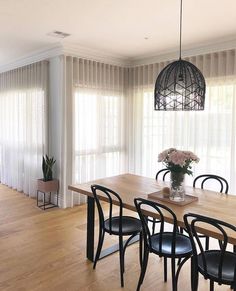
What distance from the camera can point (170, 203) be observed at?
98.8 inches

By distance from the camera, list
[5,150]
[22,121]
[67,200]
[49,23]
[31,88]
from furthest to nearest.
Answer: [5,150]
[22,121]
[31,88]
[67,200]
[49,23]

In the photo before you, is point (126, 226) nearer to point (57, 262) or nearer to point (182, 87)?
point (57, 262)

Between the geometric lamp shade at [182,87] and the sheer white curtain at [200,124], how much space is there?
1.81 m

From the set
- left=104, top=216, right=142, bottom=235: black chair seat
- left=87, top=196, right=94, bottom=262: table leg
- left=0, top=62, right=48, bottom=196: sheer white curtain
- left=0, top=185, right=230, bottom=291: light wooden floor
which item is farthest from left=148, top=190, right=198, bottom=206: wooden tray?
left=0, top=62, right=48, bottom=196: sheer white curtain

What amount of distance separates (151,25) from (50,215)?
3159 mm

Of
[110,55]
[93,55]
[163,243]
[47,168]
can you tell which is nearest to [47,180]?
[47,168]

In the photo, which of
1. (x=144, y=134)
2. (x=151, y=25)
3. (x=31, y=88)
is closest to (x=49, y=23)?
(x=151, y=25)

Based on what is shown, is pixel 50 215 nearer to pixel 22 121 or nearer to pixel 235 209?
pixel 22 121

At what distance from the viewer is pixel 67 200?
4680mm

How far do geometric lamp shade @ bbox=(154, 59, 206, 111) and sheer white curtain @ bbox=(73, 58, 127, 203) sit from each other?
252 centimetres

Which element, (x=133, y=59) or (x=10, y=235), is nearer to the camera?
(x=10, y=235)

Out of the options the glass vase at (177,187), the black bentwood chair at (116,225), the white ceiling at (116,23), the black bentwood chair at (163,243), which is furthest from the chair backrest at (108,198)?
the white ceiling at (116,23)

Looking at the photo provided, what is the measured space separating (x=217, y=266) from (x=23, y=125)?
443 centimetres

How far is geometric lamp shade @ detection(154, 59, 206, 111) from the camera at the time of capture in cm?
233
